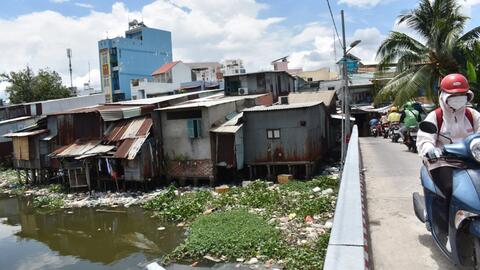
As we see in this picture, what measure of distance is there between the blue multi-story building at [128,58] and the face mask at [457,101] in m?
43.3

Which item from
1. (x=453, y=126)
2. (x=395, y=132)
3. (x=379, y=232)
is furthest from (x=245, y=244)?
(x=395, y=132)

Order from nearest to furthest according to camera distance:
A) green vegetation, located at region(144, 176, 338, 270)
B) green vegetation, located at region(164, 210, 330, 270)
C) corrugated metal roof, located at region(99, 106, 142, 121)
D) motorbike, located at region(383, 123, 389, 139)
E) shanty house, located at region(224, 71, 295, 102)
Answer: green vegetation, located at region(164, 210, 330, 270)
green vegetation, located at region(144, 176, 338, 270)
corrugated metal roof, located at region(99, 106, 142, 121)
motorbike, located at region(383, 123, 389, 139)
shanty house, located at region(224, 71, 295, 102)

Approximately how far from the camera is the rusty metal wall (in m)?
16.8

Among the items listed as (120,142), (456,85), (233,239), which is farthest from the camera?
(120,142)

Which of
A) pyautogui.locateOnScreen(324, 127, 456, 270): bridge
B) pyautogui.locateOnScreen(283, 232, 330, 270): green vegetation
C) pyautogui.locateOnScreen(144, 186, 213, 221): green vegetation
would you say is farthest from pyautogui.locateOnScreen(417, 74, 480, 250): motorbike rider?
pyautogui.locateOnScreen(144, 186, 213, 221): green vegetation

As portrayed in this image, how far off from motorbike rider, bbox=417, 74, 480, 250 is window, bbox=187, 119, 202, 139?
1403 centimetres

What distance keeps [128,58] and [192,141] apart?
33.1 m

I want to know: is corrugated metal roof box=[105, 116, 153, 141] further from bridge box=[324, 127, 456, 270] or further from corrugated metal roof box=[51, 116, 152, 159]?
bridge box=[324, 127, 456, 270]

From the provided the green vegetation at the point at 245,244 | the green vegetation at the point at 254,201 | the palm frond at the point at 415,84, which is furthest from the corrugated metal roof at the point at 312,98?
the green vegetation at the point at 245,244

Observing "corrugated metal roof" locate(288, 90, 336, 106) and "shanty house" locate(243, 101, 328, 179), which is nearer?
"shanty house" locate(243, 101, 328, 179)

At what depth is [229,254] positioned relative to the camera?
28.8ft

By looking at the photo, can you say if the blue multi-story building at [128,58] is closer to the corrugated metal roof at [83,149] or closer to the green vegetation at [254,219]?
the corrugated metal roof at [83,149]

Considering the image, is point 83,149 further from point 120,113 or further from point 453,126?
point 453,126

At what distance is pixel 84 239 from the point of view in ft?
40.1
